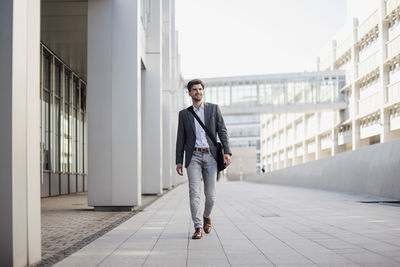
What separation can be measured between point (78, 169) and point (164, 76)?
676 cm

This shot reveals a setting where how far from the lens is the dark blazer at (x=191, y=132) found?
7.14 metres

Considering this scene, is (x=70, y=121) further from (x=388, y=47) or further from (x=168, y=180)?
(x=388, y=47)

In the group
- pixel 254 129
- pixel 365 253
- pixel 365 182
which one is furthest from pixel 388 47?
pixel 254 129

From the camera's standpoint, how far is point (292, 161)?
75688 mm

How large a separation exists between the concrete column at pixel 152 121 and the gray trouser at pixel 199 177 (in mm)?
11682

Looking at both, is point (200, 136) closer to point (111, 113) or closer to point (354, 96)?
point (111, 113)

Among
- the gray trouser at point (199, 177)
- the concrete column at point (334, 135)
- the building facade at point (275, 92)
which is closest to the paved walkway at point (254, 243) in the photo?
the gray trouser at point (199, 177)

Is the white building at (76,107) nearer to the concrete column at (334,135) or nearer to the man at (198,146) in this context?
the man at (198,146)

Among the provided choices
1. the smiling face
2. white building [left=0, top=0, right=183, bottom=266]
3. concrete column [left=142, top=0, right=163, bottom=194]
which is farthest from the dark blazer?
concrete column [left=142, top=0, right=163, bottom=194]

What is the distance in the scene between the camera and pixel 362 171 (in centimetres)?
1777

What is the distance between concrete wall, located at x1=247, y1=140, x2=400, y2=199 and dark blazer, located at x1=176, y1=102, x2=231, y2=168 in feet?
28.7

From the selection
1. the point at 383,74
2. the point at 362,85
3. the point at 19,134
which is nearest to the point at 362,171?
the point at 19,134

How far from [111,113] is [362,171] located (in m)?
9.84

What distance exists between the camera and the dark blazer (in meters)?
7.14
